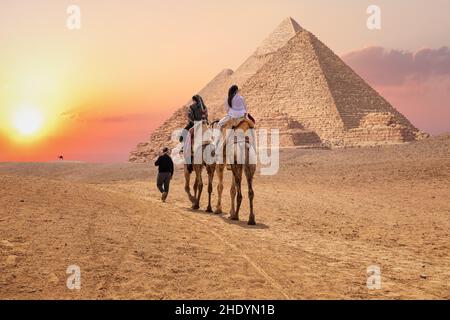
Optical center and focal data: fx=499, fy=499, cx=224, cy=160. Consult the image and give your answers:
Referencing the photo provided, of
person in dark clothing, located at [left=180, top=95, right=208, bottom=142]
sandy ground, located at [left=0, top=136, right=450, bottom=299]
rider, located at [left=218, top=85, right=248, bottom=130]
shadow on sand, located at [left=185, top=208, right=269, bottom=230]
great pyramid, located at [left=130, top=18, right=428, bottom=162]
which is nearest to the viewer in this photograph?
sandy ground, located at [left=0, top=136, right=450, bottom=299]

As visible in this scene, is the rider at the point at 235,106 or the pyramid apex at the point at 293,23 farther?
the pyramid apex at the point at 293,23

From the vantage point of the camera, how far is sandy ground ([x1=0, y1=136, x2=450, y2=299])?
185 inches

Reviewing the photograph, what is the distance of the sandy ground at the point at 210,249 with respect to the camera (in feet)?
15.4

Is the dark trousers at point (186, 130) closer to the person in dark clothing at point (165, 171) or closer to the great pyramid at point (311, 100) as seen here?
the person in dark clothing at point (165, 171)

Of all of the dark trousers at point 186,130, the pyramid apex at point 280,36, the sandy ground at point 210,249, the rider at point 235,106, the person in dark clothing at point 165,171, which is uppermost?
the pyramid apex at point 280,36

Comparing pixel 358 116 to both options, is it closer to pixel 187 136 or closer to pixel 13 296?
pixel 187 136

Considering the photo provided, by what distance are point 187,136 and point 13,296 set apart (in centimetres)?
663

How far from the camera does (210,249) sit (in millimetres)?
6262

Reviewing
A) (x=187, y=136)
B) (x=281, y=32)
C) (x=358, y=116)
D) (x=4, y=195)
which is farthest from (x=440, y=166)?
(x=281, y=32)

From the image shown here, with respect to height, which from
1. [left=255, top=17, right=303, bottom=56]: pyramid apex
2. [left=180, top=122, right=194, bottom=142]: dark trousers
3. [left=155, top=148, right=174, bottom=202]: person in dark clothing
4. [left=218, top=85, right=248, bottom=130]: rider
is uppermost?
[left=255, top=17, right=303, bottom=56]: pyramid apex

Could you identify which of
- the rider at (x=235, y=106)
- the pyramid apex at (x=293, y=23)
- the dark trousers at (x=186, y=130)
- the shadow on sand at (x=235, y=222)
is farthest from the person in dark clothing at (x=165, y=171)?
the pyramid apex at (x=293, y=23)

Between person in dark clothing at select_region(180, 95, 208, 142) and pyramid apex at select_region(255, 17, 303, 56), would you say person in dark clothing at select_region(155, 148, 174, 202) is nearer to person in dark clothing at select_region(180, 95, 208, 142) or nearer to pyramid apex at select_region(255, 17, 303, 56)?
person in dark clothing at select_region(180, 95, 208, 142)

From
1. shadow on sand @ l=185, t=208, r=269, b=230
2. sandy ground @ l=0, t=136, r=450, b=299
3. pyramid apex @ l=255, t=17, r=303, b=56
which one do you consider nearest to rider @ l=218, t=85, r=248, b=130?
shadow on sand @ l=185, t=208, r=269, b=230
